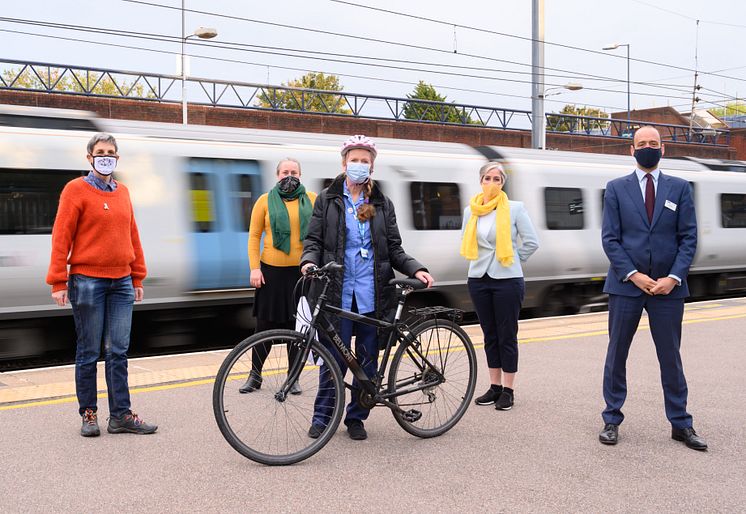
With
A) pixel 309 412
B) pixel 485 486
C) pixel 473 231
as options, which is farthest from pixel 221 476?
pixel 473 231

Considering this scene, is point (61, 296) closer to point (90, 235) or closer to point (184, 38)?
point (90, 235)

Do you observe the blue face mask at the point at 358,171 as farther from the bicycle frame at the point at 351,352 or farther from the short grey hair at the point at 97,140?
the short grey hair at the point at 97,140

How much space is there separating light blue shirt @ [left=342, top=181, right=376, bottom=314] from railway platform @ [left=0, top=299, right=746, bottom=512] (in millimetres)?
816

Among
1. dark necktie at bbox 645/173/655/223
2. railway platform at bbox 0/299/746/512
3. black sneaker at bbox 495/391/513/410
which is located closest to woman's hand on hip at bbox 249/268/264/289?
railway platform at bbox 0/299/746/512

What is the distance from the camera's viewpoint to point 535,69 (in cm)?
1695

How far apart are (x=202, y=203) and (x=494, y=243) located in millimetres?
4405

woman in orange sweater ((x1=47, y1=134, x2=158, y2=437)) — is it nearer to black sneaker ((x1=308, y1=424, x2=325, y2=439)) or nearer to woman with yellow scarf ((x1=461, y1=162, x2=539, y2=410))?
black sneaker ((x1=308, y1=424, x2=325, y2=439))

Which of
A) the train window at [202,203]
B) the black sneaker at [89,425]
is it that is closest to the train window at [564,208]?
the train window at [202,203]

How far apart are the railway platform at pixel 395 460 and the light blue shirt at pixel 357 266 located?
0.82 m

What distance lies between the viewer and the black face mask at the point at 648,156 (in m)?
4.43

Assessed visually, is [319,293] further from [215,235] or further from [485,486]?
[215,235]

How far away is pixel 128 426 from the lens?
14.9 feet

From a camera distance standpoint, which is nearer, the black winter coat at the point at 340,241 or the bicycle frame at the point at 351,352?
the bicycle frame at the point at 351,352

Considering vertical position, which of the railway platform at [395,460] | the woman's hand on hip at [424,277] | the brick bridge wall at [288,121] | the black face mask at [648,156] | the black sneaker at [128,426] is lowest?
the railway platform at [395,460]
